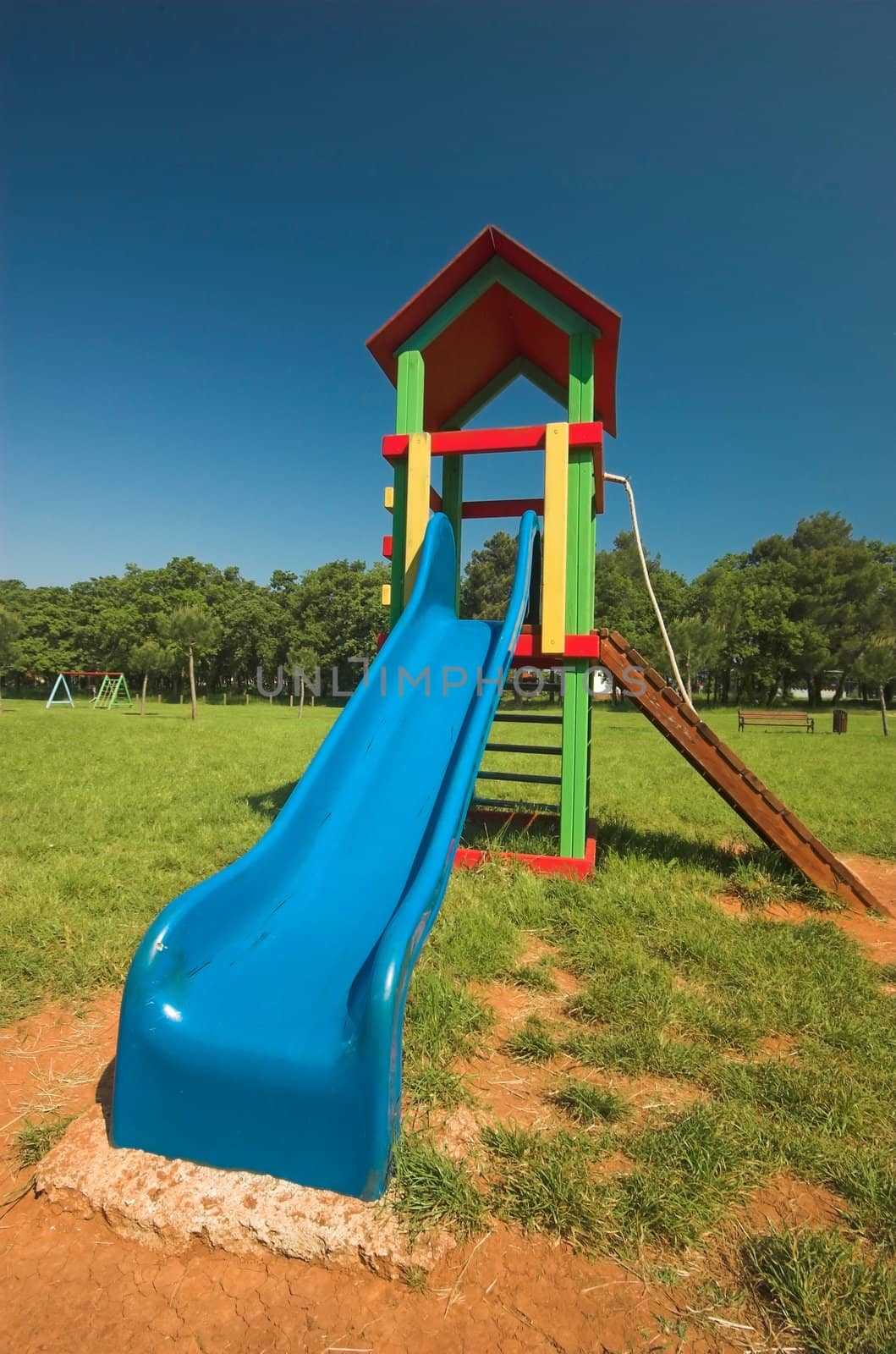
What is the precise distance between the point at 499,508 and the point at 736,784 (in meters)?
3.11

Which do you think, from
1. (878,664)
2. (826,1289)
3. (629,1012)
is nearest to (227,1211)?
(826,1289)

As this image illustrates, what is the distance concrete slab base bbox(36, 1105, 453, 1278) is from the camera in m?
1.58

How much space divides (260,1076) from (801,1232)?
1.41 m

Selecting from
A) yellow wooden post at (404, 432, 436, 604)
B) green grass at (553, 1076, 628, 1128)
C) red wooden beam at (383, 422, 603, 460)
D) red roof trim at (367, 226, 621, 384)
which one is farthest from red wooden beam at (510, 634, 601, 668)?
green grass at (553, 1076, 628, 1128)

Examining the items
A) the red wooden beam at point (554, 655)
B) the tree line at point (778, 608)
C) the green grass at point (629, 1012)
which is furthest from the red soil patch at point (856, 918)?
the tree line at point (778, 608)

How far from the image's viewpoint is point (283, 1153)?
1754 millimetres

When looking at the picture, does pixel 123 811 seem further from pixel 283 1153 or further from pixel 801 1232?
pixel 801 1232

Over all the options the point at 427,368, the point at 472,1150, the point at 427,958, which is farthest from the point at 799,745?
the point at 472,1150

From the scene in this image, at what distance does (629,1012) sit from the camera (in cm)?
271

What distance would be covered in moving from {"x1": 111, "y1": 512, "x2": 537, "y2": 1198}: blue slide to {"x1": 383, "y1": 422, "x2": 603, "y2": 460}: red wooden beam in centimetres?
220

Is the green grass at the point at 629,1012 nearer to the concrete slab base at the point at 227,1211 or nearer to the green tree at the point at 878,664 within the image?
the concrete slab base at the point at 227,1211

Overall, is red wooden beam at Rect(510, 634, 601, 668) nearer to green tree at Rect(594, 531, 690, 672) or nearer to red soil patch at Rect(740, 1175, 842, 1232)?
red soil patch at Rect(740, 1175, 842, 1232)

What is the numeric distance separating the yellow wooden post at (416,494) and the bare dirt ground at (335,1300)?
11.9ft

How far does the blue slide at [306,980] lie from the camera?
1732 mm
